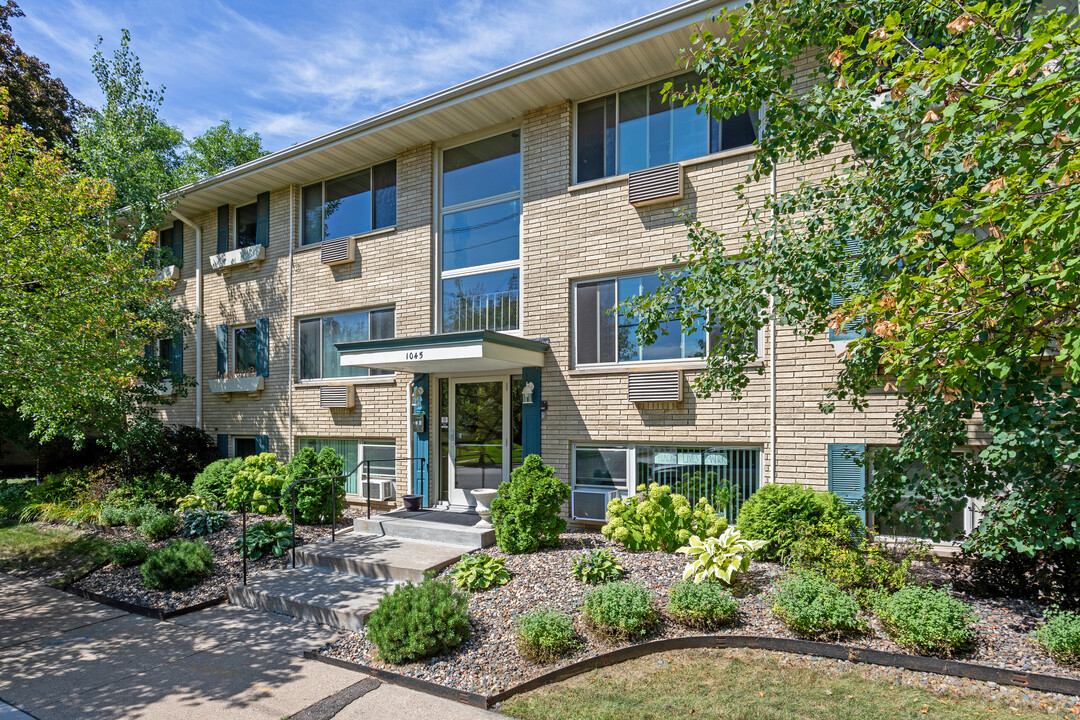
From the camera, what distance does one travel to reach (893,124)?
479 cm

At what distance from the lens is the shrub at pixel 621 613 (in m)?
5.11

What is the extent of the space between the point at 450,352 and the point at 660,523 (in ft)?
12.3

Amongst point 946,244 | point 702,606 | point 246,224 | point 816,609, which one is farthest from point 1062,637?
point 246,224

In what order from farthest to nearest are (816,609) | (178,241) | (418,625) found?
(178,241) → (418,625) → (816,609)

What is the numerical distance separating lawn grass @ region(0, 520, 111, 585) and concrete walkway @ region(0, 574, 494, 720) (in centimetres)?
156

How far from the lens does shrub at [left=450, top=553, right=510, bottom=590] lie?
645cm

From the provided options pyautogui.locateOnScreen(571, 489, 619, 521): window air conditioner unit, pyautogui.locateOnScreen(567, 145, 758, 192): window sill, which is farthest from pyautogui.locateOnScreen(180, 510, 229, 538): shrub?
pyautogui.locateOnScreen(567, 145, 758, 192): window sill

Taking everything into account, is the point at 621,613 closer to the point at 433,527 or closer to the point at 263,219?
the point at 433,527

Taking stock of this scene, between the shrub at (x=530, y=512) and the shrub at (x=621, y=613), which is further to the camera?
the shrub at (x=530, y=512)

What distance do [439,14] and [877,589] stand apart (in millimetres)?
9451

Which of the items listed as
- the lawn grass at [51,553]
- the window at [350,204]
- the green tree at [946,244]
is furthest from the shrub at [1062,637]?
the lawn grass at [51,553]

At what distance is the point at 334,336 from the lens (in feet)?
41.0

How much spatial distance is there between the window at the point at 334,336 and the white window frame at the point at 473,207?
1250mm

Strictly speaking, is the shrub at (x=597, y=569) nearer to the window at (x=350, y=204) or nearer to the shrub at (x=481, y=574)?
the shrub at (x=481, y=574)
